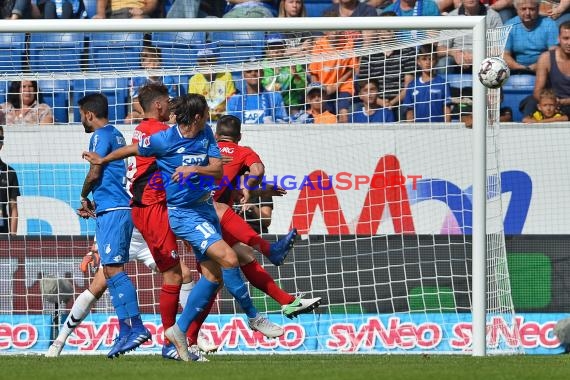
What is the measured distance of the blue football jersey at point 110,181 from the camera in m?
9.20

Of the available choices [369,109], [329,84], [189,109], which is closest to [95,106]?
[189,109]

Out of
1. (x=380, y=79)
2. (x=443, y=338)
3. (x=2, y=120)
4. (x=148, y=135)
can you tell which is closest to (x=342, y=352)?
(x=443, y=338)

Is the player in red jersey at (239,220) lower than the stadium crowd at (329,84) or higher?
lower

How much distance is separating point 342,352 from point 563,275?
2.45 m

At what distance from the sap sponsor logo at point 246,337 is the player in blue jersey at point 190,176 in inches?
116

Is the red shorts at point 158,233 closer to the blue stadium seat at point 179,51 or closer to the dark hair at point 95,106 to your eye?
the dark hair at point 95,106

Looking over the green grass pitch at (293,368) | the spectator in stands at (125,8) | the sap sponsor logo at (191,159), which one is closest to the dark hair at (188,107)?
the sap sponsor logo at (191,159)

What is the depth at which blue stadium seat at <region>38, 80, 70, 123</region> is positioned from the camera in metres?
12.1

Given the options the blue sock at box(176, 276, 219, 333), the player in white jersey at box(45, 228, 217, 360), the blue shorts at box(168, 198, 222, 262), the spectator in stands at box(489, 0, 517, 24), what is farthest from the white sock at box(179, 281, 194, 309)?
the spectator in stands at box(489, 0, 517, 24)

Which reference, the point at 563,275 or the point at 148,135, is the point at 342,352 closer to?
the point at 563,275

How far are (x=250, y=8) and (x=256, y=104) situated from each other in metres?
4.62

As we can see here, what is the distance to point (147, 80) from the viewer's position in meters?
12.3

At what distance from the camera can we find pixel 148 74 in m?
12.1

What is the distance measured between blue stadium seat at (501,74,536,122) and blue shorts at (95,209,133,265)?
7.41 metres
